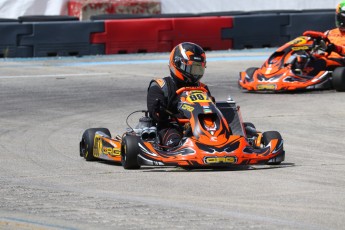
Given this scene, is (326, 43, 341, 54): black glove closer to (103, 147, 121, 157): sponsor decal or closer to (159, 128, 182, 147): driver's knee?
(159, 128, 182, 147): driver's knee

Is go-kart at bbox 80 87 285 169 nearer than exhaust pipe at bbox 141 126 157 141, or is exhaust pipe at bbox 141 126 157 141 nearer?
go-kart at bbox 80 87 285 169

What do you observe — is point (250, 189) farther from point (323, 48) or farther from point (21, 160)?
point (323, 48)

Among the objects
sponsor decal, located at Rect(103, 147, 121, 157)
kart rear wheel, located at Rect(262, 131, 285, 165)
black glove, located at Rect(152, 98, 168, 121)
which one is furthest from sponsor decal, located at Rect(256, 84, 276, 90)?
sponsor decal, located at Rect(103, 147, 121, 157)

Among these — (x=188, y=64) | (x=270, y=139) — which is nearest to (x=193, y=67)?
(x=188, y=64)

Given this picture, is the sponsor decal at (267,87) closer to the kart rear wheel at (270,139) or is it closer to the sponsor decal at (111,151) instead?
the kart rear wheel at (270,139)

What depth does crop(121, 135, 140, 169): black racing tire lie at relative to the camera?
28.7ft

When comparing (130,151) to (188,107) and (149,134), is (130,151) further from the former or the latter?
(188,107)

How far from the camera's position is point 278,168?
349 inches

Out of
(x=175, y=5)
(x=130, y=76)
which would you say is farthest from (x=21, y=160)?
(x=175, y=5)

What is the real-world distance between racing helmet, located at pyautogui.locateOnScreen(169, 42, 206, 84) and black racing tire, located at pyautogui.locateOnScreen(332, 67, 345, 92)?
6.13 m

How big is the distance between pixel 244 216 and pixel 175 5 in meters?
16.5

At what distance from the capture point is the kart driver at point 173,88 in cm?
915

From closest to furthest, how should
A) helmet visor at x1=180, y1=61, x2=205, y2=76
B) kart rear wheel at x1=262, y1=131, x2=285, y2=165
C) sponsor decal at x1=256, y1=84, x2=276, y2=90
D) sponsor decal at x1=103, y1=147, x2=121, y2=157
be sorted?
kart rear wheel at x1=262, y1=131, x2=285, y2=165, sponsor decal at x1=103, y1=147, x2=121, y2=157, helmet visor at x1=180, y1=61, x2=205, y2=76, sponsor decal at x1=256, y1=84, x2=276, y2=90

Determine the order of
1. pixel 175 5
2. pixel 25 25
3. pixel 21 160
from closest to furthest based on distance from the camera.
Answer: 1. pixel 21 160
2. pixel 25 25
3. pixel 175 5
